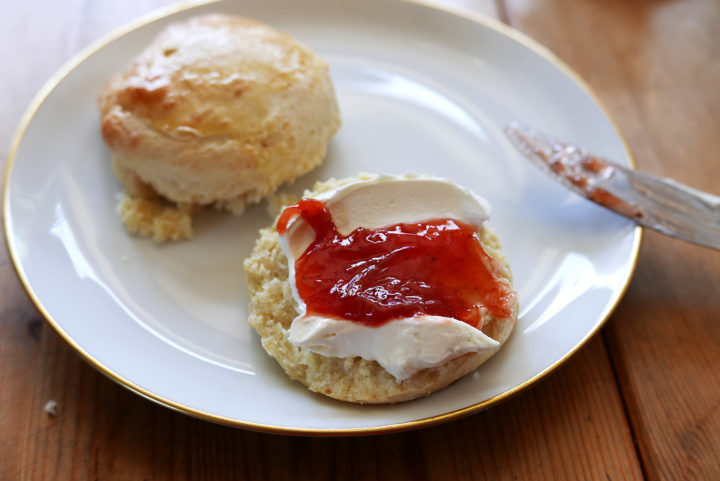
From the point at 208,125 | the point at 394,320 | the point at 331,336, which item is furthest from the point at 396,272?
the point at 208,125

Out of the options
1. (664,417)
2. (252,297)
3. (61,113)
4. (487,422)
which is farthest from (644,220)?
(61,113)

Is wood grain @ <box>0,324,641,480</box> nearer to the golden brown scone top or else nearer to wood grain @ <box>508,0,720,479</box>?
wood grain @ <box>508,0,720,479</box>

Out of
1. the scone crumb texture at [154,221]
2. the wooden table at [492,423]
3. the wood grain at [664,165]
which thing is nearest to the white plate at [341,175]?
the scone crumb texture at [154,221]

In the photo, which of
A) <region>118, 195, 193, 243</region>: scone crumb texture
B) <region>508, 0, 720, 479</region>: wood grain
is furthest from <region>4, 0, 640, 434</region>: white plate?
<region>508, 0, 720, 479</region>: wood grain

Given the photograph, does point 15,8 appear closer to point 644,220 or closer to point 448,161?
point 448,161

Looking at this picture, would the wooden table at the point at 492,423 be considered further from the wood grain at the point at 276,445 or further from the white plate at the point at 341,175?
the white plate at the point at 341,175
